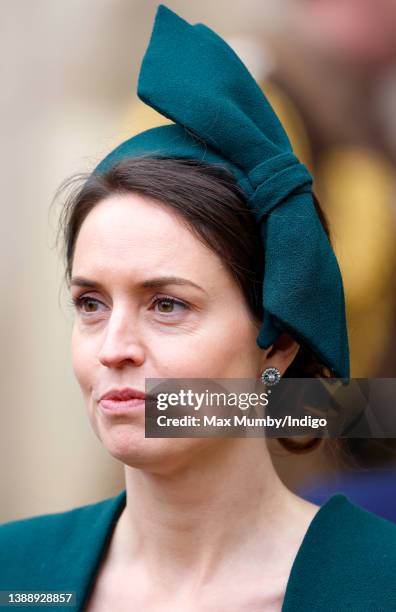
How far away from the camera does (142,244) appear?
83.5 inches

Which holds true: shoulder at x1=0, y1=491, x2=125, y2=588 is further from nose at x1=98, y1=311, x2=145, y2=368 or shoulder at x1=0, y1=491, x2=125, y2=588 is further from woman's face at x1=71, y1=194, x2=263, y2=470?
→ nose at x1=98, y1=311, x2=145, y2=368

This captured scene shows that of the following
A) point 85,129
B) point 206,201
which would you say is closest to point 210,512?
point 206,201

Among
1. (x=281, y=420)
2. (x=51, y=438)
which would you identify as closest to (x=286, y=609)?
(x=281, y=420)

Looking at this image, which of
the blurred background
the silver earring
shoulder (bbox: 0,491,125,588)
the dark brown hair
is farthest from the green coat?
the blurred background

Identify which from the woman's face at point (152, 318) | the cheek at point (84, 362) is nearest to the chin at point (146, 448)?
the woman's face at point (152, 318)

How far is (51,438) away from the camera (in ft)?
13.9

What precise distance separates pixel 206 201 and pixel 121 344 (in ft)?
1.24

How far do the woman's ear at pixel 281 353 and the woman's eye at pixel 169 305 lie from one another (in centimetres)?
28

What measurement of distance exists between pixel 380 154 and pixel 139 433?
7.50 ft

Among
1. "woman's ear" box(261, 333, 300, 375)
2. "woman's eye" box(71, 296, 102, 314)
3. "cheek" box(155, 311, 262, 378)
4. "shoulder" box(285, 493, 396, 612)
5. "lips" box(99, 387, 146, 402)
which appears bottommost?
"shoulder" box(285, 493, 396, 612)

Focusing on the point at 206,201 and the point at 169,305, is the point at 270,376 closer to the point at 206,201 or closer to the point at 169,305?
the point at 169,305

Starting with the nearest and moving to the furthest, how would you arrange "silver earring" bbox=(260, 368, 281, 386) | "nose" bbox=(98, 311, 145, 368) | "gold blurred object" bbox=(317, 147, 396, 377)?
1. "nose" bbox=(98, 311, 145, 368)
2. "silver earring" bbox=(260, 368, 281, 386)
3. "gold blurred object" bbox=(317, 147, 396, 377)

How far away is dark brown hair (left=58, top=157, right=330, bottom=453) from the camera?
7.12 feet

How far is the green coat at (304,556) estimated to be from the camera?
2121mm
